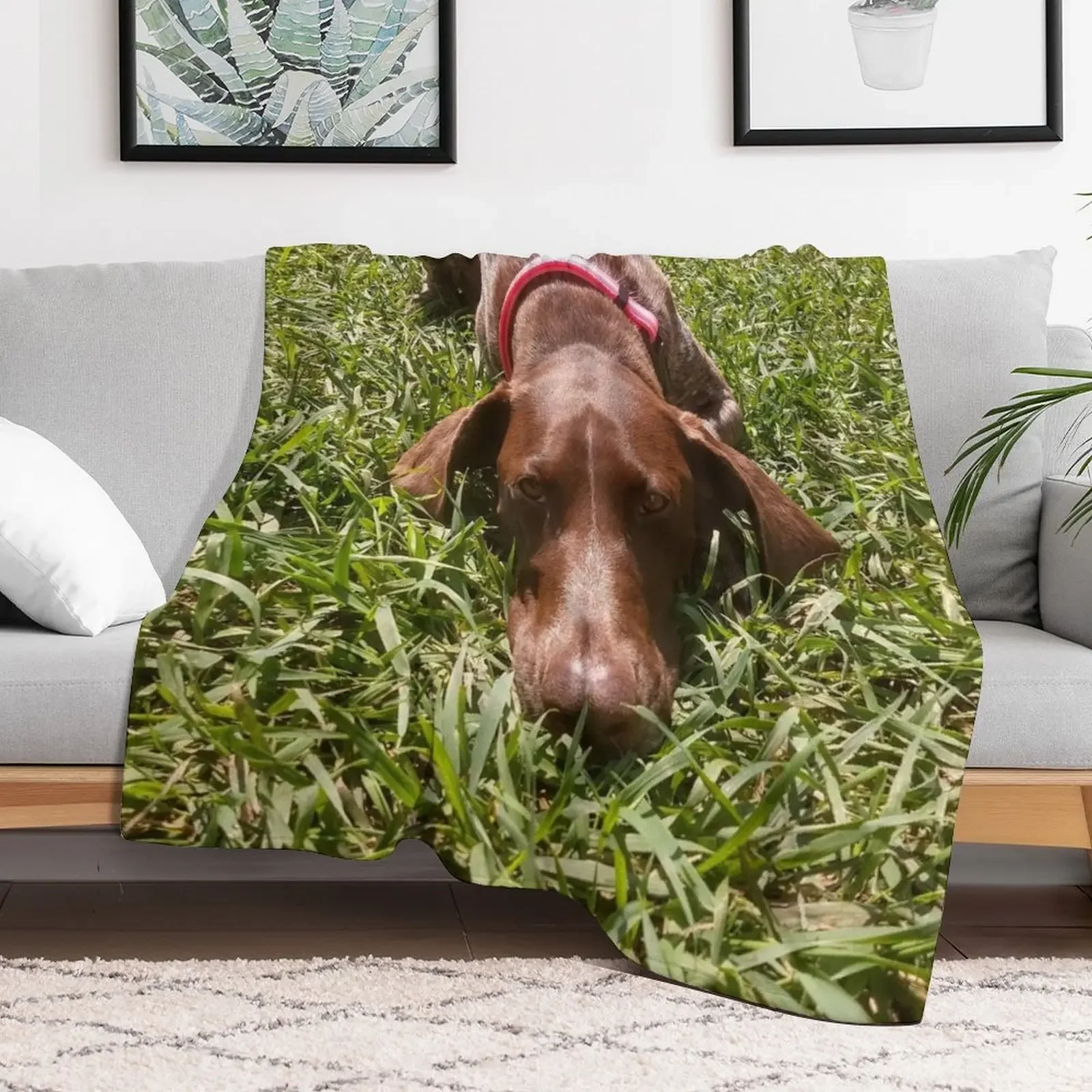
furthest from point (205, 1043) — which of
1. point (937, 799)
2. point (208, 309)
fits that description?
point (208, 309)

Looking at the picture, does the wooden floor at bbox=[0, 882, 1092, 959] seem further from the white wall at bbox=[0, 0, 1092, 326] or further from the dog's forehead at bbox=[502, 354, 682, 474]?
the white wall at bbox=[0, 0, 1092, 326]

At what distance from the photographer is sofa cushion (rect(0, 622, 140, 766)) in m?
1.47

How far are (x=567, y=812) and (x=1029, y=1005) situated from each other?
24.3 inches

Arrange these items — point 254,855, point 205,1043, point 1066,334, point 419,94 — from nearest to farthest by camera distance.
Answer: point 205,1043 → point 254,855 → point 1066,334 → point 419,94

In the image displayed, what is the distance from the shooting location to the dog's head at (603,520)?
151cm

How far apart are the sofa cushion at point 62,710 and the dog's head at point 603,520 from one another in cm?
50

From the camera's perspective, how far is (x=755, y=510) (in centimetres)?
173

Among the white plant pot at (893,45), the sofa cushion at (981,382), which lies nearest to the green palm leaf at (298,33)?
the white plant pot at (893,45)

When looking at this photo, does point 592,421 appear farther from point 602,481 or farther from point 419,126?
point 419,126

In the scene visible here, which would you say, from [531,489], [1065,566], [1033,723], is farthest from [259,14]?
[1033,723]

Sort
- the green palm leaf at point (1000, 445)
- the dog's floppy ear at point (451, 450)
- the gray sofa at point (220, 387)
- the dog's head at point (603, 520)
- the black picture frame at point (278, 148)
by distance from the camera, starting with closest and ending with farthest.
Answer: the dog's head at point (603, 520), the green palm leaf at point (1000, 445), the dog's floppy ear at point (451, 450), the gray sofa at point (220, 387), the black picture frame at point (278, 148)

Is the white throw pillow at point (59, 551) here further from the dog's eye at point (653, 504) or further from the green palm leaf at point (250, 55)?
the green palm leaf at point (250, 55)

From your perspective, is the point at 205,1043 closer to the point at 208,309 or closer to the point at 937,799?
the point at 937,799

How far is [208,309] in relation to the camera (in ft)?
6.64
